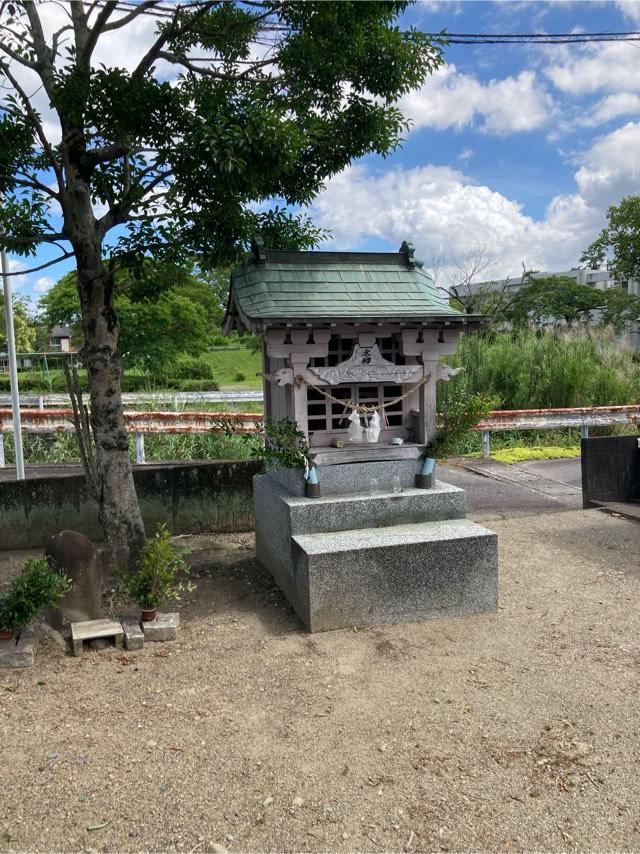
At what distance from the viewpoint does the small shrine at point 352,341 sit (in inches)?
235

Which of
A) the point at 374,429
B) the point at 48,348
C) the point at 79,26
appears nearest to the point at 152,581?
the point at 374,429

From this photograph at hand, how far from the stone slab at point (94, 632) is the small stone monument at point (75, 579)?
0.66 ft

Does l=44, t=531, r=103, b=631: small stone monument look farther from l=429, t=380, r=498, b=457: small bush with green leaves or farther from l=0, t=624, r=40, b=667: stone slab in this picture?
l=429, t=380, r=498, b=457: small bush with green leaves

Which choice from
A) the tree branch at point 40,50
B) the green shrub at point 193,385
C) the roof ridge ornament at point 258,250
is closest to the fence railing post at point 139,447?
the roof ridge ornament at point 258,250

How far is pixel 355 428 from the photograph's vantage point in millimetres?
6141

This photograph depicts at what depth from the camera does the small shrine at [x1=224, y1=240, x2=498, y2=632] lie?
5.51 meters

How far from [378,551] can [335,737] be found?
1.78 m

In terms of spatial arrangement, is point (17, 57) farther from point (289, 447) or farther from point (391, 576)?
point (391, 576)

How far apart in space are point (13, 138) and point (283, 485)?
13.5 feet

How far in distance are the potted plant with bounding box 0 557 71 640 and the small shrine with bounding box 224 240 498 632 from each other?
1922 millimetres

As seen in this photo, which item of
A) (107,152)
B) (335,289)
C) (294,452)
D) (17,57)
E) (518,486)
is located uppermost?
(17,57)

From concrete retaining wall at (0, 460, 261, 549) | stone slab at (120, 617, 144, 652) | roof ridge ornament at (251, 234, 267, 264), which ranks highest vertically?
roof ridge ornament at (251, 234, 267, 264)

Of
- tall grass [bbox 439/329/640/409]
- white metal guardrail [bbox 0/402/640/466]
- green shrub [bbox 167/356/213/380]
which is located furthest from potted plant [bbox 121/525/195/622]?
green shrub [bbox 167/356/213/380]

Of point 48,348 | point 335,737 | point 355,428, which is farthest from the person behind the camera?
point 48,348
